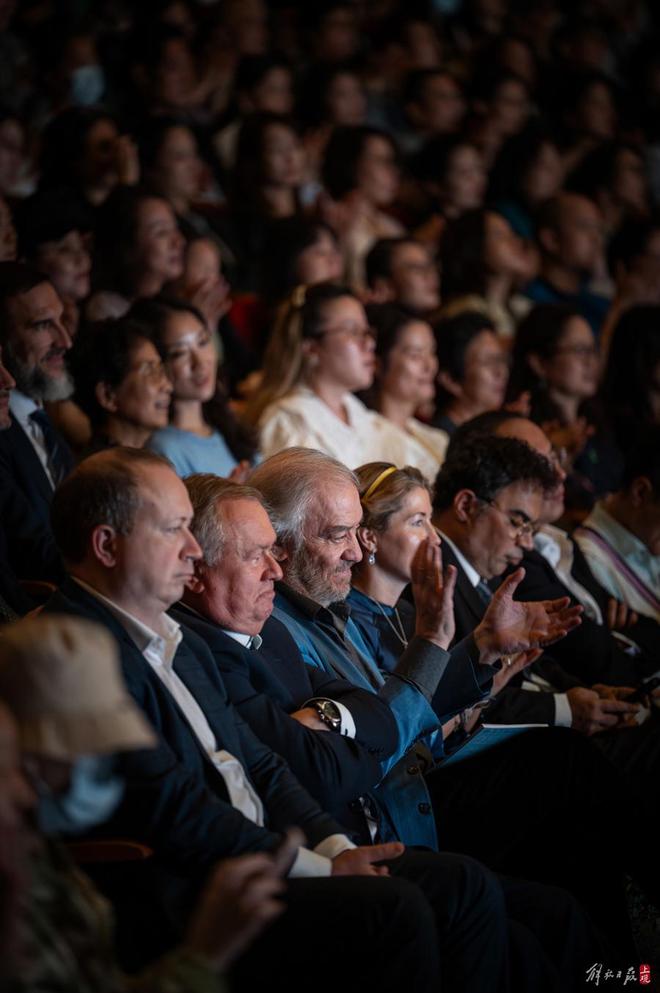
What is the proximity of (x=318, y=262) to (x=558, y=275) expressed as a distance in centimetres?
169

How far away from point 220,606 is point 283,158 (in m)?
3.82

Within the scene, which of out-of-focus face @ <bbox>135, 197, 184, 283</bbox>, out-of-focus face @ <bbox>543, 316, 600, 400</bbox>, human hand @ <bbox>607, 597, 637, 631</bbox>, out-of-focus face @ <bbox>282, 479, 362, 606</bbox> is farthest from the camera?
out-of-focus face @ <bbox>543, 316, 600, 400</bbox>

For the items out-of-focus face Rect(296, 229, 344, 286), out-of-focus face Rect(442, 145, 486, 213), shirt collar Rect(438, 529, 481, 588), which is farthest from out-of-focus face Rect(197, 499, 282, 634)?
out-of-focus face Rect(442, 145, 486, 213)

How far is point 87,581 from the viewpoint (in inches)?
82.7

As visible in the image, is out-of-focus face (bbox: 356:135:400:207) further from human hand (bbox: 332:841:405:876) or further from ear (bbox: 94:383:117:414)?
human hand (bbox: 332:841:405:876)

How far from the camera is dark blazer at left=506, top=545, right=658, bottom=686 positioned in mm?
3502

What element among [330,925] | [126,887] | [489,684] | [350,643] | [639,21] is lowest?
[639,21]

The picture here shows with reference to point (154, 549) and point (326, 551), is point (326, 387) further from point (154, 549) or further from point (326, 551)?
point (154, 549)

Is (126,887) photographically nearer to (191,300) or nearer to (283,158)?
(191,300)

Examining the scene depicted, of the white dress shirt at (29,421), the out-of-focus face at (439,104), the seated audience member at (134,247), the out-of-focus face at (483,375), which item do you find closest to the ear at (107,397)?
the white dress shirt at (29,421)

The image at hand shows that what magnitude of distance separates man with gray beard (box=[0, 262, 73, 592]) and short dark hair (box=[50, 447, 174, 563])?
107 cm

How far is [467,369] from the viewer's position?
16.3ft

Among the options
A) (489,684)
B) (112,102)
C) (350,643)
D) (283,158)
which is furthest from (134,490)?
(112,102)

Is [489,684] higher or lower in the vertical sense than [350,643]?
lower
